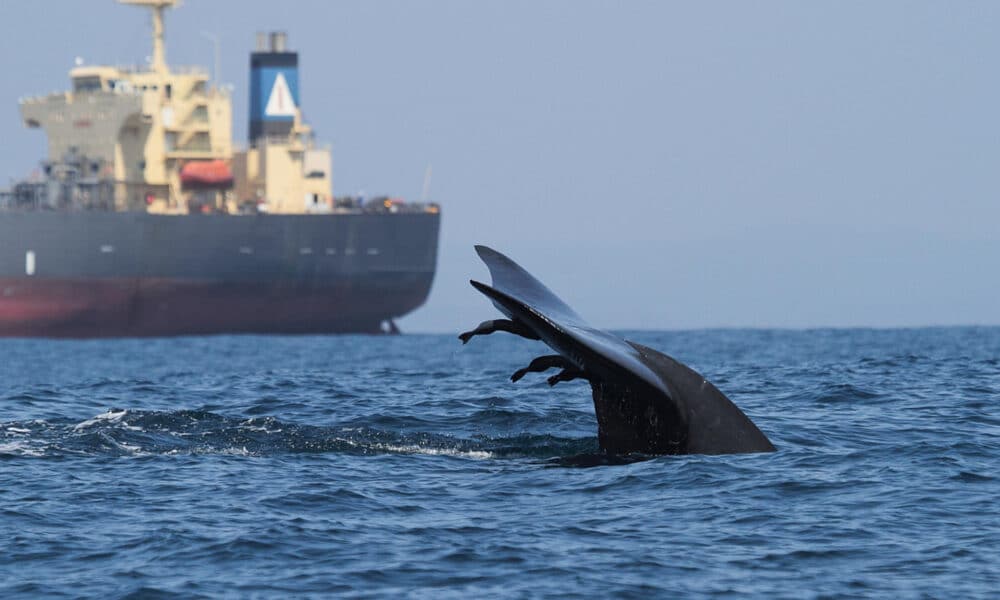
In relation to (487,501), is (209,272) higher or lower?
higher

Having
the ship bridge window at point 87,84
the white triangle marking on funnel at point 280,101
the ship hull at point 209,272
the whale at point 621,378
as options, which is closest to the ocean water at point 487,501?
the whale at point 621,378

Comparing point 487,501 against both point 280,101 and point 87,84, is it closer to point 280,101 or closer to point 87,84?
point 87,84

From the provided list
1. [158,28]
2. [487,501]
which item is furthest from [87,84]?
[487,501]

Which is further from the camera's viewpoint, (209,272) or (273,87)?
(273,87)

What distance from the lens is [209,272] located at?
80875 mm

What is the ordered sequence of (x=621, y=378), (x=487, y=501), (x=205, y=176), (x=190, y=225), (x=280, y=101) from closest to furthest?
(x=621, y=378) → (x=487, y=501) → (x=190, y=225) → (x=205, y=176) → (x=280, y=101)

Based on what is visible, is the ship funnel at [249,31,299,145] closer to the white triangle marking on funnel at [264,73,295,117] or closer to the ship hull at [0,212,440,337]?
the white triangle marking on funnel at [264,73,295,117]

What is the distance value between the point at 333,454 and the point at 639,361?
425 centimetres

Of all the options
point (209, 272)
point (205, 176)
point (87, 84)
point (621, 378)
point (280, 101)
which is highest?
point (87, 84)

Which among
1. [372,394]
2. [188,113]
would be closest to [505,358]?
[372,394]

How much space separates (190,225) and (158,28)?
15.6 metres

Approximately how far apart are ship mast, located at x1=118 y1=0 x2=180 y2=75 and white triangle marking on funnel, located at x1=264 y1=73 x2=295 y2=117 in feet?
20.8

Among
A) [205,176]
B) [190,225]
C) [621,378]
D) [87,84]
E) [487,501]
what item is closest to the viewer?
[621,378]

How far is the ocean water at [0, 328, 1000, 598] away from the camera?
11.0 metres
